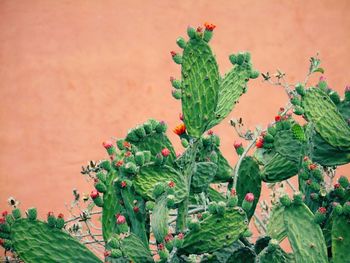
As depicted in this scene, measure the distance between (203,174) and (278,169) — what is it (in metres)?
0.23

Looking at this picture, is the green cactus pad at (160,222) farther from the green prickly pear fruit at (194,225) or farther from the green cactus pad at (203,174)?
the green cactus pad at (203,174)

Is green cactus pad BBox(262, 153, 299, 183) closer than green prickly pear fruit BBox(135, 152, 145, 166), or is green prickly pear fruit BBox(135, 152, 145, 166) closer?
green prickly pear fruit BBox(135, 152, 145, 166)

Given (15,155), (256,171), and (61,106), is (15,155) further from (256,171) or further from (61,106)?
(256,171)

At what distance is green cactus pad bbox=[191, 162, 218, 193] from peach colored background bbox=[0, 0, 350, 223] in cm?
338

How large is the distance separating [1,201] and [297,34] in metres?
2.27

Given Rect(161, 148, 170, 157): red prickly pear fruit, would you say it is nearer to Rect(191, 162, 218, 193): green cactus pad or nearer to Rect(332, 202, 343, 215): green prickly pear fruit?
Rect(191, 162, 218, 193): green cactus pad

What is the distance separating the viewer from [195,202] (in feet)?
9.16

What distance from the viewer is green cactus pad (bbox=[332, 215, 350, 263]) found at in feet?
7.17

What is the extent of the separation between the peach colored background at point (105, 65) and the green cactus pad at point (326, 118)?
3450 millimetres

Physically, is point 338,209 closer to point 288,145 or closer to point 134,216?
point 288,145

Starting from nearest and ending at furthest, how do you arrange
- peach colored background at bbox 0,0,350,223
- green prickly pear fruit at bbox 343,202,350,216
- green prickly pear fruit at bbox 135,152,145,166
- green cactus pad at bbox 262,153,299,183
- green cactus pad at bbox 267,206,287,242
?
1. green prickly pear fruit at bbox 343,202,350,216
2. green prickly pear fruit at bbox 135,152,145,166
3. green cactus pad at bbox 267,206,287,242
4. green cactus pad at bbox 262,153,299,183
5. peach colored background at bbox 0,0,350,223

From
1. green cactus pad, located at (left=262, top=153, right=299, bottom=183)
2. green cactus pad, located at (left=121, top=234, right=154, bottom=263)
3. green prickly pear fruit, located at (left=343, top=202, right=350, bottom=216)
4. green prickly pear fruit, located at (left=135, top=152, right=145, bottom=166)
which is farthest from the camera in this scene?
green cactus pad, located at (left=262, top=153, right=299, bottom=183)

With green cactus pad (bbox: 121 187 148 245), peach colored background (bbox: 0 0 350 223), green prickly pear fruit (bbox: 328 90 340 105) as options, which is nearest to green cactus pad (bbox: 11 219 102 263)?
green cactus pad (bbox: 121 187 148 245)

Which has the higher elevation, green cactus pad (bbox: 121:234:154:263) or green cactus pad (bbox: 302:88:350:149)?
green cactus pad (bbox: 302:88:350:149)
